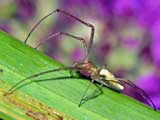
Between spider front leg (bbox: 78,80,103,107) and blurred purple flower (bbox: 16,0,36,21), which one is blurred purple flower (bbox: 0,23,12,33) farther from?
spider front leg (bbox: 78,80,103,107)

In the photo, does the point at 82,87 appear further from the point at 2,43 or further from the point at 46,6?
the point at 46,6

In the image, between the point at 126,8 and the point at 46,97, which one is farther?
the point at 126,8

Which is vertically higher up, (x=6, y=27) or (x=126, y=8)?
(x=126, y=8)

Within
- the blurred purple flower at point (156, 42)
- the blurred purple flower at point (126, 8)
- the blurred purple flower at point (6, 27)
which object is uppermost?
the blurred purple flower at point (126, 8)

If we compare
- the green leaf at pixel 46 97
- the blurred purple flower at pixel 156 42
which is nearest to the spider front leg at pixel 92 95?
the green leaf at pixel 46 97

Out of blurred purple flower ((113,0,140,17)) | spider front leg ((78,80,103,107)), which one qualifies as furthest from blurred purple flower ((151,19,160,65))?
spider front leg ((78,80,103,107))

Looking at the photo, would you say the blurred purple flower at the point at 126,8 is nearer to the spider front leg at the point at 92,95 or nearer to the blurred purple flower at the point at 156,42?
the blurred purple flower at the point at 156,42

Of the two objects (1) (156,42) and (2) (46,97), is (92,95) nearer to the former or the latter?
(2) (46,97)

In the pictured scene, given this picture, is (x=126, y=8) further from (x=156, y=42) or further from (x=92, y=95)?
(x=92, y=95)

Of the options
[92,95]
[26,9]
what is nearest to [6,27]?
[26,9]
